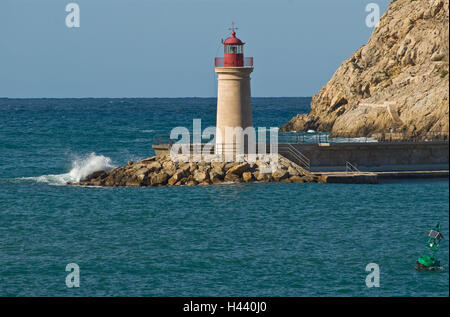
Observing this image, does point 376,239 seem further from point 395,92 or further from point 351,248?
point 395,92

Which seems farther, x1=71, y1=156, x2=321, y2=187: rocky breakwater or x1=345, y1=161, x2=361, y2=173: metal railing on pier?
x1=345, y1=161, x2=361, y2=173: metal railing on pier

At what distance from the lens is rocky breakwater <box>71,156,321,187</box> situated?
45.2 meters

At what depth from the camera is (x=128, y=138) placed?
3964 inches

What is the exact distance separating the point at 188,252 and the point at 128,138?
71.0 metres

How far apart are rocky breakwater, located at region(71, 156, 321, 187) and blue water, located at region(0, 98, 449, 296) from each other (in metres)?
1.04

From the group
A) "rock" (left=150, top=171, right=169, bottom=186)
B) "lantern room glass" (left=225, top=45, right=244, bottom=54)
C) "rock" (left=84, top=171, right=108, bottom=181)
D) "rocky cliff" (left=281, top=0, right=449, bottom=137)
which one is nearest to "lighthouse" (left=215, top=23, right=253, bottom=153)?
"lantern room glass" (left=225, top=45, right=244, bottom=54)

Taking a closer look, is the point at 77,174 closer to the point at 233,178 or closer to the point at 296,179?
the point at 233,178

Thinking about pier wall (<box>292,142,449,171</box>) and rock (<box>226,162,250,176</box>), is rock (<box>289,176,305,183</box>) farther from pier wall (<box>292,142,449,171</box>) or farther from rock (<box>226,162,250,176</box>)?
pier wall (<box>292,142,449,171</box>)

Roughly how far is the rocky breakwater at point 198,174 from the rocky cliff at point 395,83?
793 inches

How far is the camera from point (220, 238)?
1307 inches

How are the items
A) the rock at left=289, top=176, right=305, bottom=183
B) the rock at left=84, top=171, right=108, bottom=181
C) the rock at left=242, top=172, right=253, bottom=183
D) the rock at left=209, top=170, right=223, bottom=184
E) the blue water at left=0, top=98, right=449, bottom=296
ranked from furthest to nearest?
the rock at left=84, top=171, right=108, bottom=181, the rock at left=209, top=170, right=223, bottom=184, the rock at left=242, top=172, right=253, bottom=183, the rock at left=289, top=176, right=305, bottom=183, the blue water at left=0, top=98, right=449, bottom=296

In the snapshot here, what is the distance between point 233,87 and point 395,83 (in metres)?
40.3

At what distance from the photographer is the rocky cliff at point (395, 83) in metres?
70.2
